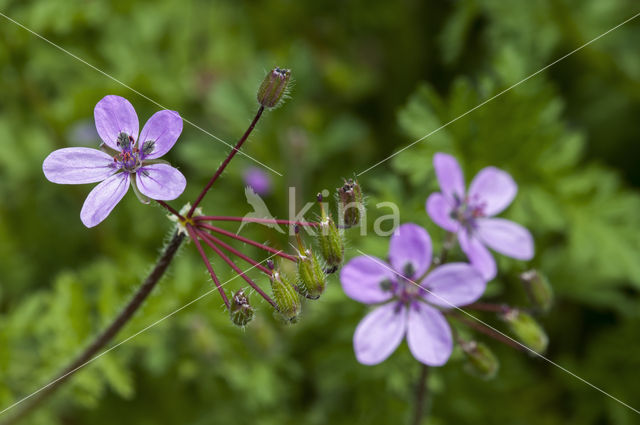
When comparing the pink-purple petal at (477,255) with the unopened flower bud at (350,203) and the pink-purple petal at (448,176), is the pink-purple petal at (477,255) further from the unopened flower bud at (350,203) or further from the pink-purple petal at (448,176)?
the unopened flower bud at (350,203)

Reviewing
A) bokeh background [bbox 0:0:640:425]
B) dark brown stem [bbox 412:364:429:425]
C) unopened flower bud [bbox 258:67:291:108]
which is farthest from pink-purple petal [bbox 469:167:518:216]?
unopened flower bud [bbox 258:67:291:108]

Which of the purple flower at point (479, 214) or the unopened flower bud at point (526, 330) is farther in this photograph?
the purple flower at point (479, 214)

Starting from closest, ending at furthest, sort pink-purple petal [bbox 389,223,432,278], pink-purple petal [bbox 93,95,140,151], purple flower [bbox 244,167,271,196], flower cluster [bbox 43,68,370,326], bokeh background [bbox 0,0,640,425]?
flower cluster [bbox 43,68,370,326], pink-purple petal [bbox 93,95,140,151], pink-purple petal [bbox 389,223,432,278], bokeh background [bbox 0,0,640,425], purple flower [bbox 244,167,271,196]

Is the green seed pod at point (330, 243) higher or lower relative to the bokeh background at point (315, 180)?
lower

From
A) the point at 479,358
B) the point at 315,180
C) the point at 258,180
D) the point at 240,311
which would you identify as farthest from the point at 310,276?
the point at 315,180

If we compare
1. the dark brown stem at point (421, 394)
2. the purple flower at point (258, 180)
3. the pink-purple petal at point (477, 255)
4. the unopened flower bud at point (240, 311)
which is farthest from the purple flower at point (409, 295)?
the purple flower at point (258, 180)

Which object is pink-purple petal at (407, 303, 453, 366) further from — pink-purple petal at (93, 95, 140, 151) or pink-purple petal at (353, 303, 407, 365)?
pink-purple petal at (93, 95, 140, 151)

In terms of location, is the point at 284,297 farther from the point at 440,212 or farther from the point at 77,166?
the point at 440,212
